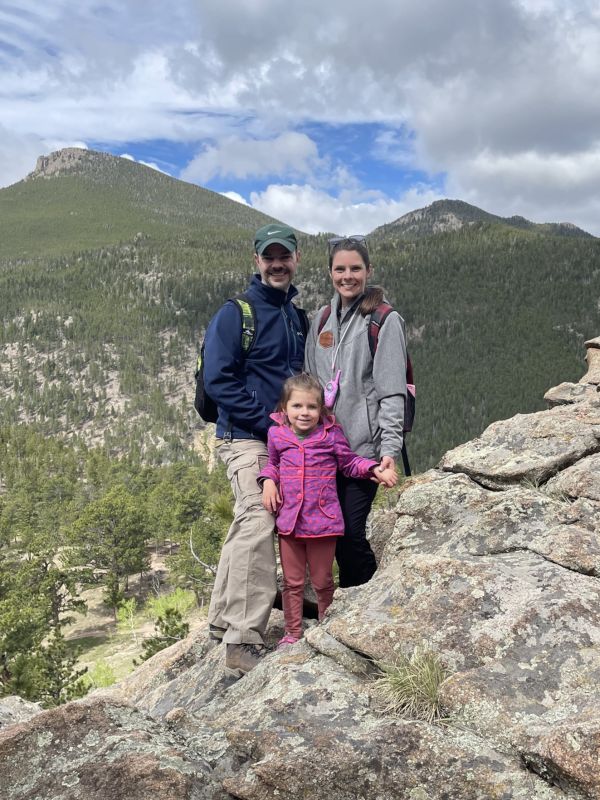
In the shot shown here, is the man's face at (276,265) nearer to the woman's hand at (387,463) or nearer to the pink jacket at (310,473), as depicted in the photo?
the pink jacket at (310,473)

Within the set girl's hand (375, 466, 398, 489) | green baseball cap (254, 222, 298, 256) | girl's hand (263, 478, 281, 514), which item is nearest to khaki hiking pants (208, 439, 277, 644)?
girl's hand (263, 478, 281, 514)

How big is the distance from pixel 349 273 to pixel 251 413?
1.68 meters

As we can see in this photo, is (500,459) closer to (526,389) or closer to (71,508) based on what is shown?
(71,508)

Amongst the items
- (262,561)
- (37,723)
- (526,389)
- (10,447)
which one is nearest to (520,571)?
(262,561)

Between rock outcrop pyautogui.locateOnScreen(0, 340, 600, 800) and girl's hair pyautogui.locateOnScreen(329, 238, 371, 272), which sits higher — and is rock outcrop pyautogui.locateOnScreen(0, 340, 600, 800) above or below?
below

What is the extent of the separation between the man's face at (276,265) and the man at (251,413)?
0.01m

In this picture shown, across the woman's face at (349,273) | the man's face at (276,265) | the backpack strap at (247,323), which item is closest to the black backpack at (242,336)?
the backpack strap at (247,323)

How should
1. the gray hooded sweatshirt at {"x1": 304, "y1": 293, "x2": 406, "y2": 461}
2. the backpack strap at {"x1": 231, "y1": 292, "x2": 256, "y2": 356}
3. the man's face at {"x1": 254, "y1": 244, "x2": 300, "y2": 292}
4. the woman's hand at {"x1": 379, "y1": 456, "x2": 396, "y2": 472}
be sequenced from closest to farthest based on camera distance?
the woman's hand at {"x1": 379, "y1": 456, "x2": 396, "y2": 472} < the gray hooded sweatshirt at {"x1": 304, "y1": 293, "x2": 406, "y2": 461} < the backpack strap at {"x1": 231, "y1": 292, "x2": 256, "y2": 356} < the man's face at {"x1": 254, "y1": 244, "x2": 300, "y2": 292}

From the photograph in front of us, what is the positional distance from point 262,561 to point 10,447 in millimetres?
139364

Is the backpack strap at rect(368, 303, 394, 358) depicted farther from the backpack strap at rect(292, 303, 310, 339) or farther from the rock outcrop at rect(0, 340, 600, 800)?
the rock outcrop at rect(0, 340, 600, 800)

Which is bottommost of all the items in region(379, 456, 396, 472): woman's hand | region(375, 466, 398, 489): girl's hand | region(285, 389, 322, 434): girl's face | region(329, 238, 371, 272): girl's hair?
region(375, 466, 398, 489): girl's hand

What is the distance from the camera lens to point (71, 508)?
7619 centimetres

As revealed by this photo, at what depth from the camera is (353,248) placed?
569cm

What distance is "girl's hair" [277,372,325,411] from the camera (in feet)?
17.6
